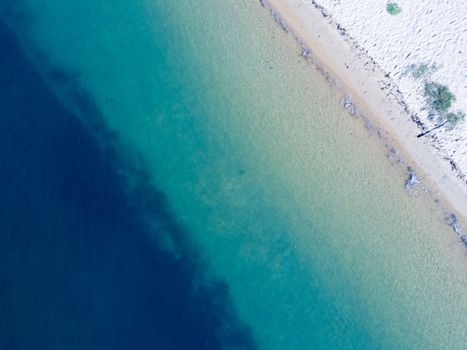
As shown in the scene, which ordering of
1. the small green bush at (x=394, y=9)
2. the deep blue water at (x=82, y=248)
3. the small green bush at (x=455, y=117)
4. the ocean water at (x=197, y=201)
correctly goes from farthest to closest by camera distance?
the small green bush at (x=394, y=9), the small green bush at (x=455, y=117), the ocean water at (x=197, y=201), the deep blue water at (x=82, y=248)

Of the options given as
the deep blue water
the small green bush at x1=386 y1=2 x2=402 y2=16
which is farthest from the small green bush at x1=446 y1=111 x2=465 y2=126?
the deep blue water

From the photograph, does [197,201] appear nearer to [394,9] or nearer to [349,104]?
[349,104]

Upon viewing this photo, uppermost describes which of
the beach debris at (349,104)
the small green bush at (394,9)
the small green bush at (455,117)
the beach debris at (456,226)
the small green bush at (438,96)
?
the small green bush at (394,9)

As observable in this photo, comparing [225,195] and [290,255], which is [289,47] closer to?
[225,195]

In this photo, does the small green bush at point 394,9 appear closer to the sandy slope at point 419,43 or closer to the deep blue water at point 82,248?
the sandy slope at point 419,43

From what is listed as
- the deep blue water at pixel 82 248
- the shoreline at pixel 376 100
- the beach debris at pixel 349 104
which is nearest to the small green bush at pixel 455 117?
the shoreline at pixel 376 100

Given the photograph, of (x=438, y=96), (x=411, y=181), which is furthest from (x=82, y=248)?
(x=438, y=96)
